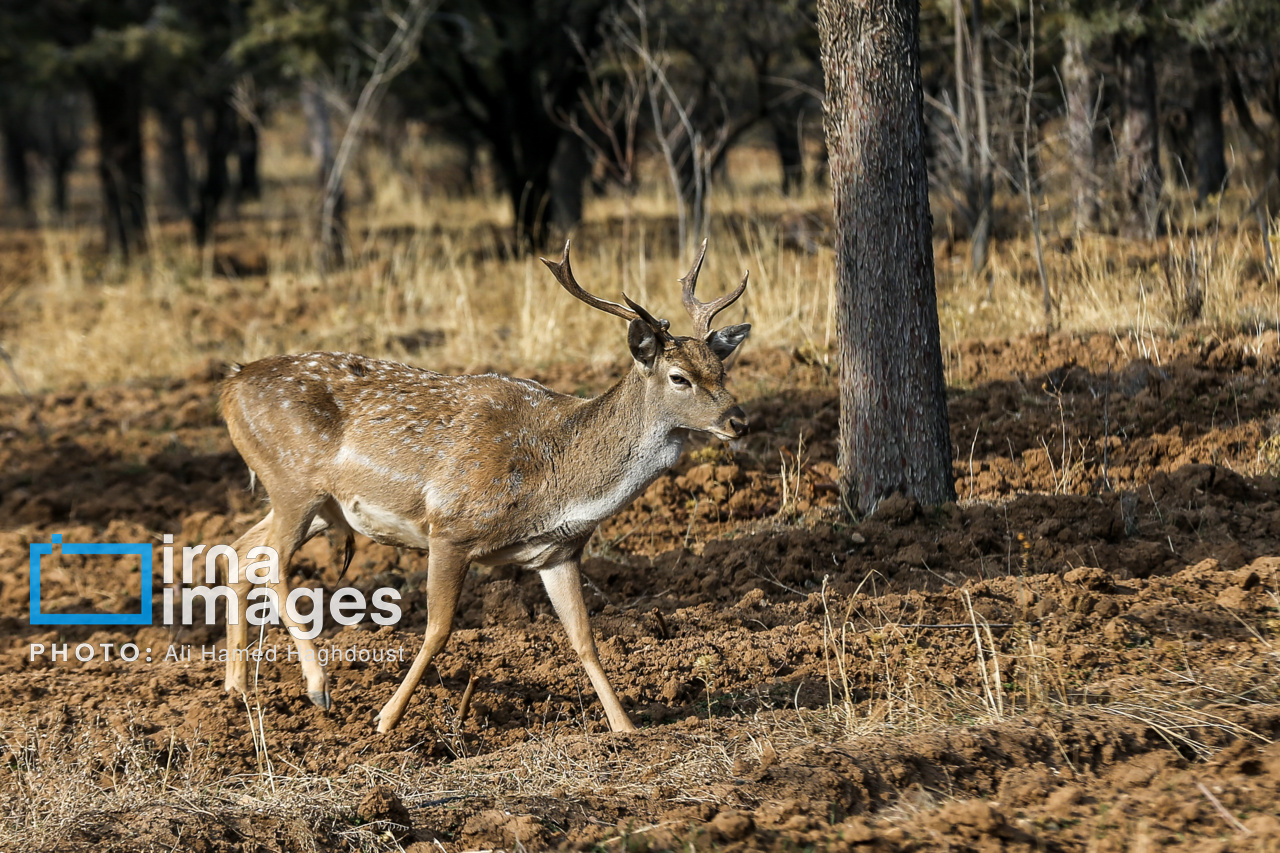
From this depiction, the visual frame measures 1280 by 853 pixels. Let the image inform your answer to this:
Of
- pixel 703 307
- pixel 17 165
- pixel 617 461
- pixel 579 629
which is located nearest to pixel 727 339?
pixel 703 307

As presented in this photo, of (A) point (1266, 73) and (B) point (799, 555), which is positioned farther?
(A) point (1266, 73)

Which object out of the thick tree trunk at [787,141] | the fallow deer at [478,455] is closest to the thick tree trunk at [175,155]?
the thick tree trunk at [787,141]

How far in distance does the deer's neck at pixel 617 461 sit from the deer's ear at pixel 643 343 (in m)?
0.10

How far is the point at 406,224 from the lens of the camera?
72.1 ft

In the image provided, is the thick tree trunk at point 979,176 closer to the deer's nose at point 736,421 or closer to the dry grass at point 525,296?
the dry grass at point 525,296

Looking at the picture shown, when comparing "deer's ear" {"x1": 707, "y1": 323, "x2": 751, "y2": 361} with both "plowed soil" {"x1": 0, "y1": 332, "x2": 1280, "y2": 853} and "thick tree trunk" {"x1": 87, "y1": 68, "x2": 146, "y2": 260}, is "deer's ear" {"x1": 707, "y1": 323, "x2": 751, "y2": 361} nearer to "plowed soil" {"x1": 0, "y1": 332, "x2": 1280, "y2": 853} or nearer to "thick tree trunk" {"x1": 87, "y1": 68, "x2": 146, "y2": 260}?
"plowed soil" {"x1": 0, "y1": 332, "x2": 1280, "y2": 853}

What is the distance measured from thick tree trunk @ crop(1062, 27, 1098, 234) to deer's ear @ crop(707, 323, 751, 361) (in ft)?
25.6

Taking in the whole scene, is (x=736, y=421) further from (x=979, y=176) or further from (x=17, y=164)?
(x=17, y=164)

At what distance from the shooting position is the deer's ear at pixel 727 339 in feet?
18.9

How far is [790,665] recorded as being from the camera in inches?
232

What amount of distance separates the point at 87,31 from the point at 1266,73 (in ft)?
52.8

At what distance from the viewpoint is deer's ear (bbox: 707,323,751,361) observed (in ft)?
18.9

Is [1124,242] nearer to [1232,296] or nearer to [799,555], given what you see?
[1232,296]

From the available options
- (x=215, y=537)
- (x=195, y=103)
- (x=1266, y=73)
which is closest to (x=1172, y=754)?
(x=215, y=537)
